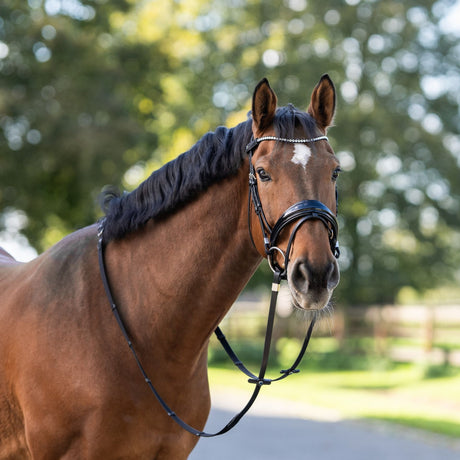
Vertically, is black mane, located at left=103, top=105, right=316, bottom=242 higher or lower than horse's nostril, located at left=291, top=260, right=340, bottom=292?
higher

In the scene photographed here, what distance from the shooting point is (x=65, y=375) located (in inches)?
107

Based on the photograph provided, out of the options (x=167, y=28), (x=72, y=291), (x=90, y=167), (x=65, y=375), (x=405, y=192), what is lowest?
(x=405, y=192)

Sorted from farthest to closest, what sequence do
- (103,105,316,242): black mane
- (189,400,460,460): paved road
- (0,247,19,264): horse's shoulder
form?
(189,400,460,460): paved road, (0,247,19,264): horse's shoulder, (103,105,316,242): black mane

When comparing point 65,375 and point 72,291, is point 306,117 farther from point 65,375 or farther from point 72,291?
point 65,375

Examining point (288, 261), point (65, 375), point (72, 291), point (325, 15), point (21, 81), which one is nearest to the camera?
point (288, 261)

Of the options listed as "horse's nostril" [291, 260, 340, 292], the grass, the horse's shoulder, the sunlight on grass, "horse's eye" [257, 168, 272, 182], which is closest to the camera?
"horse's nostril" [291, 260, 340, 292]

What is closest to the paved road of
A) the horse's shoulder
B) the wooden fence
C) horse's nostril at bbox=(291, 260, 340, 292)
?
the wooden fence

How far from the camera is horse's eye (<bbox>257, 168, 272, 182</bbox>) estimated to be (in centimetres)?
259

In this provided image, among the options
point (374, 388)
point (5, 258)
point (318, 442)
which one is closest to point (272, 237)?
point (5, 258)

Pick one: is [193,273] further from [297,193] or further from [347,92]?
[347,92]

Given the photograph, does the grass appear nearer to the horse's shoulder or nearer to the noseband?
the horse's shoulder

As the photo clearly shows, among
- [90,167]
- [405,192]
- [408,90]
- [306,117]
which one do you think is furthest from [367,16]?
[306,117]

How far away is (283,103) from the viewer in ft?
54.8

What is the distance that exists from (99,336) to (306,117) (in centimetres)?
139
